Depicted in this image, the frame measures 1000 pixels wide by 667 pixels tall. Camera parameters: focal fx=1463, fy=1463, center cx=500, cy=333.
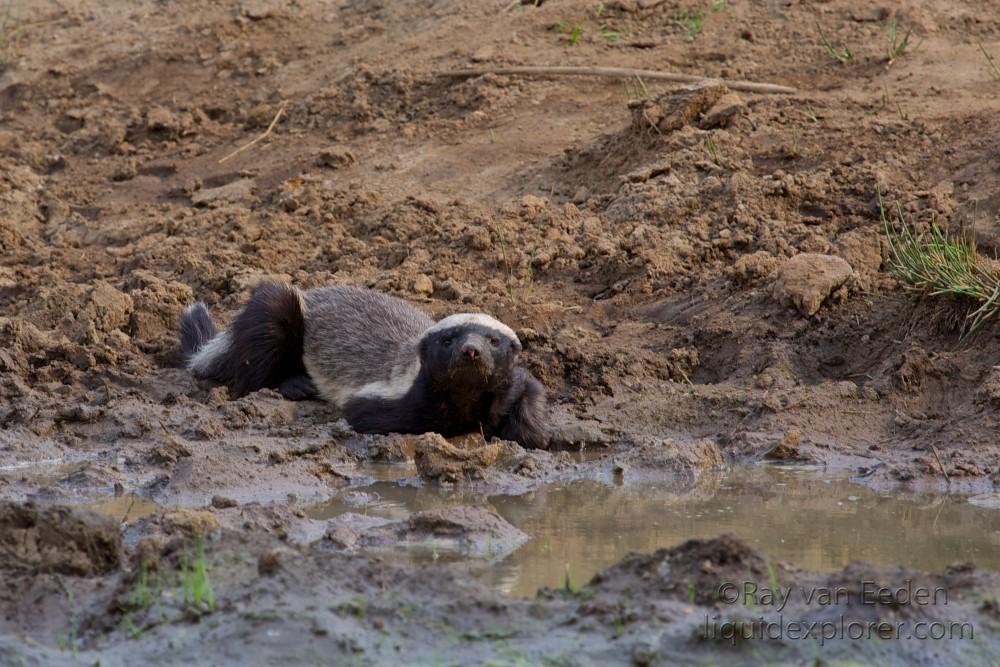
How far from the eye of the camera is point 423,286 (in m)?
9.27

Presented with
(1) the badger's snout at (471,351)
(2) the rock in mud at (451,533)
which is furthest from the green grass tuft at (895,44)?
(2) the rock in mud at (451,533)

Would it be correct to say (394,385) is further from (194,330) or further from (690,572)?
(690,572)

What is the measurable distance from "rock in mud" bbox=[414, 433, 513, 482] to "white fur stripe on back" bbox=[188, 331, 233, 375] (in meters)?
1.91

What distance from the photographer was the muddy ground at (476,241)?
662cm

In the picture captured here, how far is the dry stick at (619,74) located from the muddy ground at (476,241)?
0.11m

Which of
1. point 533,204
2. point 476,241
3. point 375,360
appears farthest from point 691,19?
point 375,360

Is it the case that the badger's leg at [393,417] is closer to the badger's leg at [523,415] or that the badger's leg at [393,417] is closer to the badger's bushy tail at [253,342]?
the badger's leg at [523,415]

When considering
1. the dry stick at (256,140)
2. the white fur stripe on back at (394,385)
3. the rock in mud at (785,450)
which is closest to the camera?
the rock in mud at (785,450)

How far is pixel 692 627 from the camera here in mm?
4406

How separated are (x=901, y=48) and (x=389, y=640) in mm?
7742

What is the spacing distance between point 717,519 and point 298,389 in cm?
333

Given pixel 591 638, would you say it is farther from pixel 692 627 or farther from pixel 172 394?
pixel 172 394

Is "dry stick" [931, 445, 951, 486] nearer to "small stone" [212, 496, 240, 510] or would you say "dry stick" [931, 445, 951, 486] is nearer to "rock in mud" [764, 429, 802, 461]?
"rock in mud" [764, 429, 802, 461]

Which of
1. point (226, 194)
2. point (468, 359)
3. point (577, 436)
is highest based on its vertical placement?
point (468, 359)
